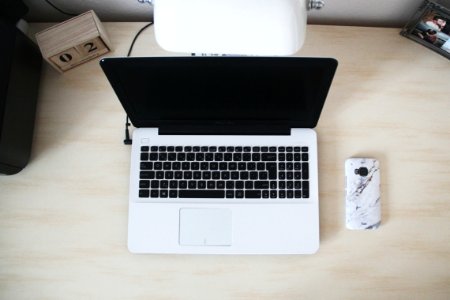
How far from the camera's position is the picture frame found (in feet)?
2.81

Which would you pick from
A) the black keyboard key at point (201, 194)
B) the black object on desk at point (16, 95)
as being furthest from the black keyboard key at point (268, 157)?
the black object on desk at point (16, 95)

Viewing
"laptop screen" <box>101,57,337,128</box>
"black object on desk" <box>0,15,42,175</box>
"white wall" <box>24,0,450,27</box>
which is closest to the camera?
"laptop screen" <box>101,57,337,128</box>

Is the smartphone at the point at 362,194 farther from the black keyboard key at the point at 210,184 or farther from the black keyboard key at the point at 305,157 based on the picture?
the black keyboard key at the point at 210,184

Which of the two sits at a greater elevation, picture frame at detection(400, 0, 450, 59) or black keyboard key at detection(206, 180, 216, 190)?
picture frame at detection(400, 0, 450, 59)

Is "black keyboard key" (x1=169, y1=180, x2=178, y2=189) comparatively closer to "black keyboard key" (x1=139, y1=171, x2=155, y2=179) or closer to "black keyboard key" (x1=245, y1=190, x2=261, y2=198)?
"black keyboard key" (x1=139, y1=171, x2=155, y2=179)

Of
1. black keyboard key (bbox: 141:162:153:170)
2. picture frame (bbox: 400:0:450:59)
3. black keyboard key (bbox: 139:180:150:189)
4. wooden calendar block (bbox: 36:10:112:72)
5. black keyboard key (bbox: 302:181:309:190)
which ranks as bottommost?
black keyboard key (bbox: 139:180:150:189)

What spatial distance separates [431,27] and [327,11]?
23 centimetres

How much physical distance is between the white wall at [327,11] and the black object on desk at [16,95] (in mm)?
123

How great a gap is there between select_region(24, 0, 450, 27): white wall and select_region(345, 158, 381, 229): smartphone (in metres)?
0.35

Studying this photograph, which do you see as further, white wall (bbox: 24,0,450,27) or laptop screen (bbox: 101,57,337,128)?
white wall (bbox: 24,0,450,27)

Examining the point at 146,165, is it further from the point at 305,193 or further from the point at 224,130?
the point at 305,193

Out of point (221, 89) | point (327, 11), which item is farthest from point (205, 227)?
point (327, 11)

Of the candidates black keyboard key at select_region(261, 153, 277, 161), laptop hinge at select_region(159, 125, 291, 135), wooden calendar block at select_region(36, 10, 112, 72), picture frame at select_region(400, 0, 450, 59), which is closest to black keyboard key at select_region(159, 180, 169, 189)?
laptop hinge at select_region(159, 125, 291, 135)

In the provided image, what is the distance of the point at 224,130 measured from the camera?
854mm
